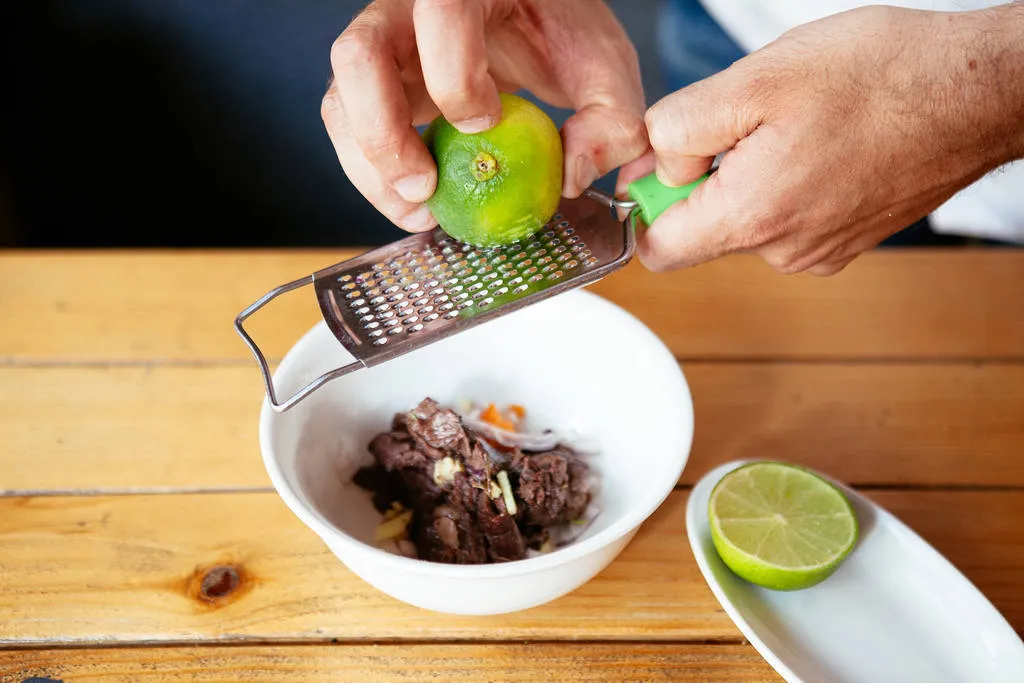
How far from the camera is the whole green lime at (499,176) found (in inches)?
44.8

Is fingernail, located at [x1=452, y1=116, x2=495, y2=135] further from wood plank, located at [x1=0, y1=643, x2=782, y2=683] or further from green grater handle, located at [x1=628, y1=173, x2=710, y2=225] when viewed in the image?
wood plank, located at [x1=0, y1=643, x2=782, y2=683]

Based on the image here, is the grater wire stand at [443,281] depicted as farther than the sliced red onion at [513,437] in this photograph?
No

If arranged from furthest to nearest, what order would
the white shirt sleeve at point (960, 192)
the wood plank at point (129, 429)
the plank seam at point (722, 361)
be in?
the white shirt sleeve at point (960, 192)
the plank seam at point (722, 361)
the wood plank at point (129, 429)

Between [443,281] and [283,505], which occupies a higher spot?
[443,281]

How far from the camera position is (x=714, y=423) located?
1.58 meters

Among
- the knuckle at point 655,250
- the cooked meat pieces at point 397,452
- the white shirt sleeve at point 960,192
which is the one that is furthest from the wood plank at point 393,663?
the white shirt sleeve at point 960,192

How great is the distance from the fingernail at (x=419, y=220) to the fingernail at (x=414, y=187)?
70 millimetres

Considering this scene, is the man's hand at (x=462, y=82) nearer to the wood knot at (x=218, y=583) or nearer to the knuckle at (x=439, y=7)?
the knuckle at (x=439, y=7)

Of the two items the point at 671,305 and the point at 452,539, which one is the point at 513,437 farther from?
the point at 671,305

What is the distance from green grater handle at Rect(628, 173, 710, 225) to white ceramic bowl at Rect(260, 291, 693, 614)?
19 cm

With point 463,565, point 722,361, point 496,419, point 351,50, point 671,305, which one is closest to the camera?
point 463,565

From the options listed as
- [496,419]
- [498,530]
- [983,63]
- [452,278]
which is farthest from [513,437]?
[983,63]

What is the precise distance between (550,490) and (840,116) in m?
0.68

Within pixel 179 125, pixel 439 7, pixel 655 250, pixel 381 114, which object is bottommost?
pixel 179 125
